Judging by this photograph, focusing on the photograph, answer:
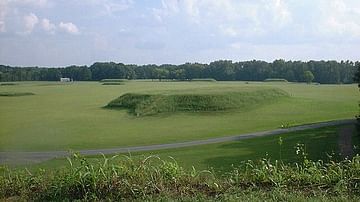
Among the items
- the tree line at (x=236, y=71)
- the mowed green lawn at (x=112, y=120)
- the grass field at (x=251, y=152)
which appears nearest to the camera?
the grass field at (x=251, y=152)

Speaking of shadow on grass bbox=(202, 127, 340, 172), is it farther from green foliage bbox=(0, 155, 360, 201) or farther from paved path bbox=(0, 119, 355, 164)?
green foliage bbox=(0, 155, 360, 201)

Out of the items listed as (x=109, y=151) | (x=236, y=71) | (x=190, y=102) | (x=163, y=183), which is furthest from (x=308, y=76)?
(x=163, y=183)

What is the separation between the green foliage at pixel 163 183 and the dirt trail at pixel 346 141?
66.0 feet

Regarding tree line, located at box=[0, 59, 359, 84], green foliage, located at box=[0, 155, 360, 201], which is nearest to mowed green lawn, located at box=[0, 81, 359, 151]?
green foliage, located at box=[0, 155, 360, 201]

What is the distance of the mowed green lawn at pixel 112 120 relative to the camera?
1388 inches

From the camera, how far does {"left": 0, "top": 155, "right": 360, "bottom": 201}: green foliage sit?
616 cm

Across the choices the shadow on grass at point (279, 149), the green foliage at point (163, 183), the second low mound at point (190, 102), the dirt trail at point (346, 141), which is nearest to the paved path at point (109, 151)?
the shadow on grass at point (279, 149)

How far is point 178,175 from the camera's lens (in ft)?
22.0

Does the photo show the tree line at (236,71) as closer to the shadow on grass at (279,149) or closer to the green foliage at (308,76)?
the green foliage at (308,76)

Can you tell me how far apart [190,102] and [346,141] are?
33127 mm

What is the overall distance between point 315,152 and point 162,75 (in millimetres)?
114189

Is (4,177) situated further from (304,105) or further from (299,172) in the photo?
(304,105)

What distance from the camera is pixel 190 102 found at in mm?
63250

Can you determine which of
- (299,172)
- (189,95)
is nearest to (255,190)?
(299,172)
